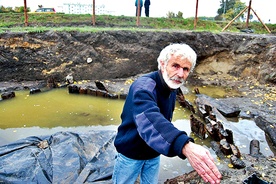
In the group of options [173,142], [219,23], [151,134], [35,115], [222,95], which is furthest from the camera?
[219,23]

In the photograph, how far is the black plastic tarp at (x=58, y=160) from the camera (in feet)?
12.2

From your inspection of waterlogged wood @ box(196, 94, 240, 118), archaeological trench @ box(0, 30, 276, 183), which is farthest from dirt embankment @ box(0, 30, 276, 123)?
waterlogged wood @ box(196, 94, 240, 118)

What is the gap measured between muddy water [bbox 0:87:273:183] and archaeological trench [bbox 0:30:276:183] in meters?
1.23

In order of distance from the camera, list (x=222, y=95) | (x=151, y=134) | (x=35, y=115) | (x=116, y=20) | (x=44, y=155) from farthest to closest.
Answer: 1. (x=116, y=20)
2. (x=222, y=95)
3. (x=35, y=115)
4. (x=44, y=155)
5. (x=151, y=134)

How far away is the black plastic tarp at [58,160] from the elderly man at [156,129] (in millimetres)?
1424

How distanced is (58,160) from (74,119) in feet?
10.7

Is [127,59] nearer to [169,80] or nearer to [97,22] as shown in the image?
[97,22]

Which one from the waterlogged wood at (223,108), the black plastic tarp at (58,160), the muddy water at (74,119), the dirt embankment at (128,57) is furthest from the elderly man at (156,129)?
the dirt embankment at (128,57)

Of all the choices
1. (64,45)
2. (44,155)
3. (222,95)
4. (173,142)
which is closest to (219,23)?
(222,95)

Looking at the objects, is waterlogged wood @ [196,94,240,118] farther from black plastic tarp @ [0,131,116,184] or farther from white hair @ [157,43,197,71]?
white hair @ [157,43,197,71]

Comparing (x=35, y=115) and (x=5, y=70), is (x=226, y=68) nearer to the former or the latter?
(x=35, y=115)

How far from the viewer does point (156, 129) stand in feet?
5.68

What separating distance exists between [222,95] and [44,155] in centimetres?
828

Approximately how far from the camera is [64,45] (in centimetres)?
1177
